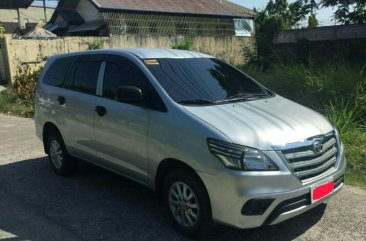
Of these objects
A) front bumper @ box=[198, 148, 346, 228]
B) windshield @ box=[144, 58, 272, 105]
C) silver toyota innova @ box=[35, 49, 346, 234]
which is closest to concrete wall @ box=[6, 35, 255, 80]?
silver toyota innova @ box=[35, 49, 346, 234]

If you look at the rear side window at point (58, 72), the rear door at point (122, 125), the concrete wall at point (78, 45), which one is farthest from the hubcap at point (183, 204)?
the concrete wall at point (78, 45)

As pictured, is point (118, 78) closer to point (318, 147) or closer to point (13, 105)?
point (318, 147)

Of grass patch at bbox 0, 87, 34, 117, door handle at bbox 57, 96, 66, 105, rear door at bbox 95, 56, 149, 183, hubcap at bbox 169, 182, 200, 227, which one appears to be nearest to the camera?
hubcap at bbox 169, 182, 200, 227

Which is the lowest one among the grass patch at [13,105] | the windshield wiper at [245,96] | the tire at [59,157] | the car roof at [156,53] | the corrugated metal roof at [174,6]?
the grass patch at [13,105]

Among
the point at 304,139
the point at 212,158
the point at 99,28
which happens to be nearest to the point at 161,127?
the point at 212,158

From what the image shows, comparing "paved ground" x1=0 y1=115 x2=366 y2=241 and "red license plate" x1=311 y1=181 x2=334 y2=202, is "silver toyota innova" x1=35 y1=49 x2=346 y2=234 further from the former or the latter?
"paved ground" x1=0 y1=115 x2=366 y2=241

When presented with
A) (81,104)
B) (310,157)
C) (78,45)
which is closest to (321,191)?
(310,157)

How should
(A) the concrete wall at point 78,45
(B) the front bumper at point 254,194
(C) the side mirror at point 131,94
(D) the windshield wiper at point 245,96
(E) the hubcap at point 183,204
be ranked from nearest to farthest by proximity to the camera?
(B) the front bumper at point 254,194 < (E) the hubcap at point 183,204 < (C) the side mirror at point 131,94 < (D) the windshield wiper at point 245,96 < (A) the concrete wall at point 78,45

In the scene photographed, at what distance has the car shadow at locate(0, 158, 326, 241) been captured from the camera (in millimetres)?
4195

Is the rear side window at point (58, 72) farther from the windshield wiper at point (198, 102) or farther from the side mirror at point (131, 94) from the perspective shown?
the windshield wiper at point (198, 102)

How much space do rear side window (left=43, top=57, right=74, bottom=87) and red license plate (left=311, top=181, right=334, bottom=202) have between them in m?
3.70

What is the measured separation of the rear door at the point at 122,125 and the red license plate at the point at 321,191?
1652 millimetres

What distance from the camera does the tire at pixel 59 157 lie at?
6.01 metres

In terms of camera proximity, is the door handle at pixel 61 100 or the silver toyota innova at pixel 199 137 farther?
the door handle at pixel 61 100
